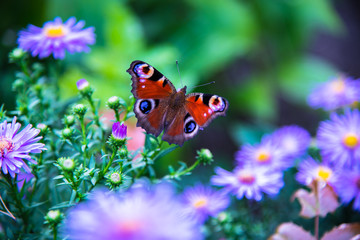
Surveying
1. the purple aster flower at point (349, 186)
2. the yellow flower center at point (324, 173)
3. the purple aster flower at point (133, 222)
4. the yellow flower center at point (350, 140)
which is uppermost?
the yellow flower center at point (350, 140)

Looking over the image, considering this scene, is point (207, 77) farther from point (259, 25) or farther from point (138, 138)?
point (138, 138)

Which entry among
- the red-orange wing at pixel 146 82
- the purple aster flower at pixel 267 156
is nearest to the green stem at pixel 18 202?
the red-orange wing at pixel 146 82

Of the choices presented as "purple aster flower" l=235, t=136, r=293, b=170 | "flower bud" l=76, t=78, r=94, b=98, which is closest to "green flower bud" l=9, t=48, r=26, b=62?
"flower bud" l=76, t=78, r=94, b=98

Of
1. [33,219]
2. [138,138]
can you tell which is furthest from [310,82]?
[33,219]

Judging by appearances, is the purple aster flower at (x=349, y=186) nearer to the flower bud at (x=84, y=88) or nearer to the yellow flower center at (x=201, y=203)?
the yellow flower center at (x=201, y=203)

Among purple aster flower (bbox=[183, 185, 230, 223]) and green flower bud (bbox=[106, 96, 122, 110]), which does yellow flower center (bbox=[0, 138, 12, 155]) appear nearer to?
green flower bud (bbox=[106, 96, 122, 110])

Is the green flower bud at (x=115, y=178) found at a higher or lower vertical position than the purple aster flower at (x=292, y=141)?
lower
